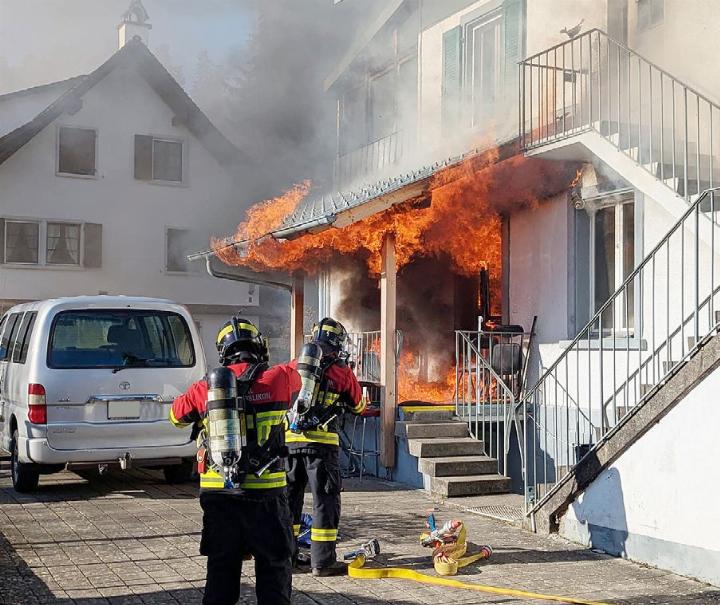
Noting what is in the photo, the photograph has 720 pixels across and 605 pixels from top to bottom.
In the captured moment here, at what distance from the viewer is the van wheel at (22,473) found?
32.6 feet

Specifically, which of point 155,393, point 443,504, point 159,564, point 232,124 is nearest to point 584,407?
point 443,504

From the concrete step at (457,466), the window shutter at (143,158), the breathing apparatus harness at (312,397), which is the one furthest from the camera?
the window shutter at (143,158)

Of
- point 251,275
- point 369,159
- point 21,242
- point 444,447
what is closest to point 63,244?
point 21,242

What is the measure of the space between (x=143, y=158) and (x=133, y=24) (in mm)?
5708

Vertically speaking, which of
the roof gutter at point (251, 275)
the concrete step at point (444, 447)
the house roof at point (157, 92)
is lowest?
the concrete step at point (444, 447)

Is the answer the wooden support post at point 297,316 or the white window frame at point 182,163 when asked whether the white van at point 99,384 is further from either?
the white window frame at point 182,163

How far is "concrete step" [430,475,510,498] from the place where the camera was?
10023 millimetres

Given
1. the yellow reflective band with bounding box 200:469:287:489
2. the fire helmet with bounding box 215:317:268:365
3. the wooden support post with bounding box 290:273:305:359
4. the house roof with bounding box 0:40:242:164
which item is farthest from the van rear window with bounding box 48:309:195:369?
the house roof with bounding box 0:40:242:164

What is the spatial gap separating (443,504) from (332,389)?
10.7ft

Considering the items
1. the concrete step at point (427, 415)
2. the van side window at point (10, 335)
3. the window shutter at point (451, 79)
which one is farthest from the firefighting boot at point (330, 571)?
the window shutter at point (451, 79)

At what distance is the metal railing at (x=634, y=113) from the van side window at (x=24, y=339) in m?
5.47

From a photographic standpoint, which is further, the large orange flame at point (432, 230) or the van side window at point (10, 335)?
the large orange flame at point (432, 230)

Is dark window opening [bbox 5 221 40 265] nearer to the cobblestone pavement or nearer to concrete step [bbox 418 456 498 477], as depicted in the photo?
the cobblestone pavement

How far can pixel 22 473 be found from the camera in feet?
32.7
